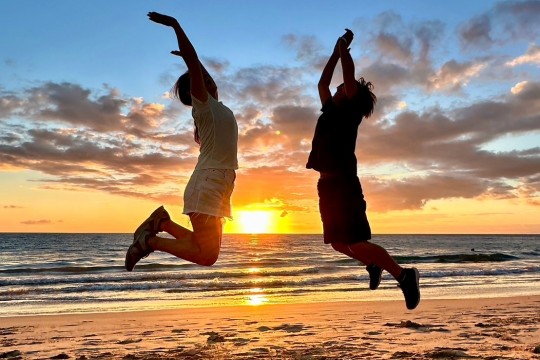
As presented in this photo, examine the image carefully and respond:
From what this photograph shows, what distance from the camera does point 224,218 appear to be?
16.8ft

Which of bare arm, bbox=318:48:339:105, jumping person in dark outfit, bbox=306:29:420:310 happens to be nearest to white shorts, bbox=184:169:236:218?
jumping person in dark outfit, bbox=306:29:420:310

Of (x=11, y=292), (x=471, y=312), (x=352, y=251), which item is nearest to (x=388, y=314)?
(x=471, y=312)

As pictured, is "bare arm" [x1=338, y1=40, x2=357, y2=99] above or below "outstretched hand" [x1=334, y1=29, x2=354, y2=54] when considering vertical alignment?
below

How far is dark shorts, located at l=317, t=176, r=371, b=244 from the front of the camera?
503 centimetres

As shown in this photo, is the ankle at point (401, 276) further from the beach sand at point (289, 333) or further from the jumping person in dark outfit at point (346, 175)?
the beach sand at point (289, 333)

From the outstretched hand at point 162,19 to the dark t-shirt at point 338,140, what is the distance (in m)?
1.60

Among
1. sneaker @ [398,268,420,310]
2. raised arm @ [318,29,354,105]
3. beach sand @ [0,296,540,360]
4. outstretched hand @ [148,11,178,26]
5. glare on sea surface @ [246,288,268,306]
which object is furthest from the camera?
glare on sea surface @ [246,288,268,306]

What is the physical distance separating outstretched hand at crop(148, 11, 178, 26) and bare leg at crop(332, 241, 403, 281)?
2.44 meters

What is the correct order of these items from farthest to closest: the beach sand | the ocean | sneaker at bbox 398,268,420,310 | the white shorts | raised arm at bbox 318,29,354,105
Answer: the ocean
the beach sand
raised arm at bbox 318,29,354,105
sneaker at bbox 398,268,420,310
the white shorts

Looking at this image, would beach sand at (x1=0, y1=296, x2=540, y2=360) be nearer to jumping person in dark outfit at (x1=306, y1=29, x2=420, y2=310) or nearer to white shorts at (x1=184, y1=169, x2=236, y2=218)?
jumping person in dark outfit at (x1=306, y1=29, x2=420, y2=310)

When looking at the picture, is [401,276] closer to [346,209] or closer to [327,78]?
[346,209]

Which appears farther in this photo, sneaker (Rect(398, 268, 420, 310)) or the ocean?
the ocean

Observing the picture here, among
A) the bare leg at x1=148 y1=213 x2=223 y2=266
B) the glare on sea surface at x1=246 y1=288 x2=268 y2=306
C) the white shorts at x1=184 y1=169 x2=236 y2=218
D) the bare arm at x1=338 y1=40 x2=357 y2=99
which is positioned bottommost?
the glare on sea surface at x1=246 y1=288 x2=268 y2=306

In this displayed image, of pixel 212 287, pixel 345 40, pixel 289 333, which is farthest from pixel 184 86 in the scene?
pixel 212 287
